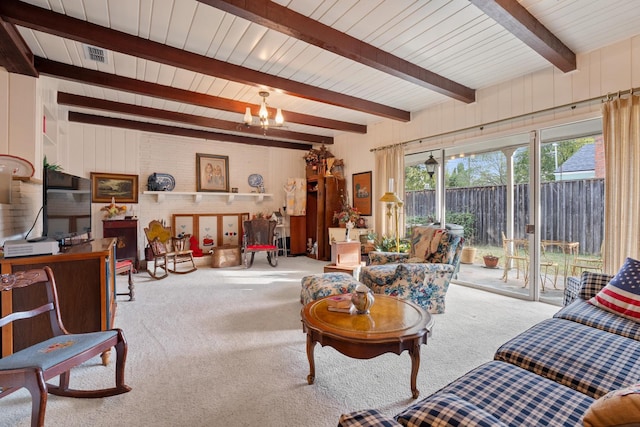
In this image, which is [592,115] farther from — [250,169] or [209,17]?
[250,169]

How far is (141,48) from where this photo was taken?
280 cm

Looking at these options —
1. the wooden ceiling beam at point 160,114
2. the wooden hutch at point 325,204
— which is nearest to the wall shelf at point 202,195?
the wooden hutch at point 325,204

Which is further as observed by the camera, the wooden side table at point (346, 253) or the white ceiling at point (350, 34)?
the wooden side table at point (346, 253)

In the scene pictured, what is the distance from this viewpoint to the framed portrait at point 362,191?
20.2ft

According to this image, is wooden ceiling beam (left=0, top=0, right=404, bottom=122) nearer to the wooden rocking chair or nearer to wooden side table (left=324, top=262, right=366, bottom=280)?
wooden side table (left=324, top=262, right=366, bottom=280)

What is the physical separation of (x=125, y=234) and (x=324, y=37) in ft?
16.2

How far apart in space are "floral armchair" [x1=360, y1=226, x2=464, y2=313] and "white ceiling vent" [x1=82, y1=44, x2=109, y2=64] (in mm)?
3564

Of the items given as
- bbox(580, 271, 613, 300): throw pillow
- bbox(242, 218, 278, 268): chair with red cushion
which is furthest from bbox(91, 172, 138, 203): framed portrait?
bbox(580, 271, 613, 300): throw pillow

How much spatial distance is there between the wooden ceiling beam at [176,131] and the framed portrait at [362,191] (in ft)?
6.34

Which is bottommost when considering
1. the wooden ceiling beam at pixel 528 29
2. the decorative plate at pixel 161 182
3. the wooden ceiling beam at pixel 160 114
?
the decorative plate at pixel 161 182

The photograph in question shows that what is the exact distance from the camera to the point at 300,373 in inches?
83.5

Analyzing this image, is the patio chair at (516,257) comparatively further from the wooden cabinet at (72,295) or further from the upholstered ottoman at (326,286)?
the wooden cabinet at (72,295)

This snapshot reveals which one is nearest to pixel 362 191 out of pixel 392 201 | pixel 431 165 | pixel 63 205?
pixel 431 165

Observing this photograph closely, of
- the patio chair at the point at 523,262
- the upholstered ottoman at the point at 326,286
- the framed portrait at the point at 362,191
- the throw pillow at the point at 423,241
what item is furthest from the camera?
the framed portrait at the point at 362,191
